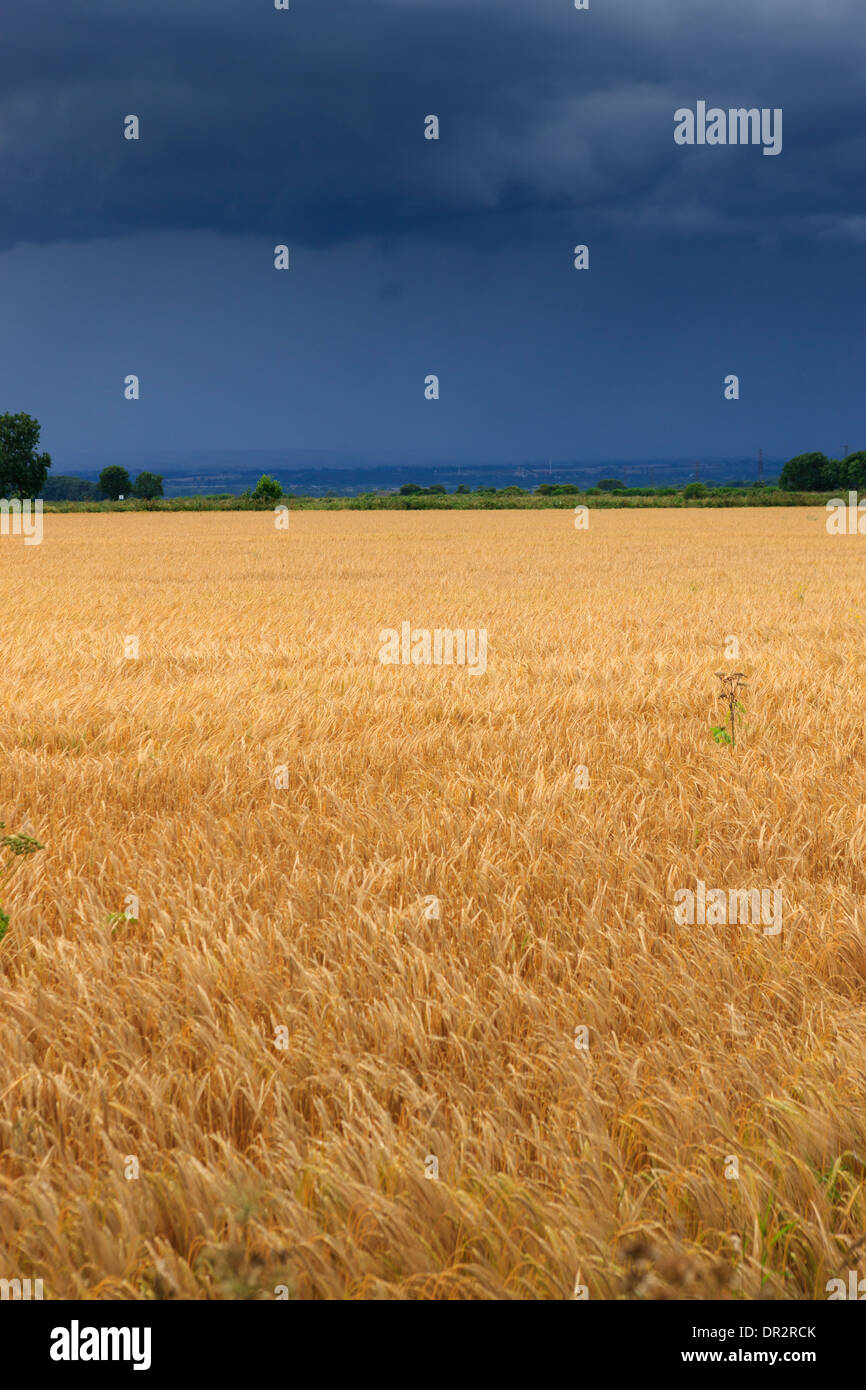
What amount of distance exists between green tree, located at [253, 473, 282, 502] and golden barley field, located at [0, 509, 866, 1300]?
9133 centimetres

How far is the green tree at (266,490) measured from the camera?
313 ft

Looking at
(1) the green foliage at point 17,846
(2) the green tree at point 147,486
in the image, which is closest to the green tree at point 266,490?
(2) the green tree at point 147,486

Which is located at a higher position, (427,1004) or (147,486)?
(147,486)

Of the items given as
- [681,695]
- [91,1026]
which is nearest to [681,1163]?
[91,1026]

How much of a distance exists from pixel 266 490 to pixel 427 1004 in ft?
319

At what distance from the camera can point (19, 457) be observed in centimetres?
10762

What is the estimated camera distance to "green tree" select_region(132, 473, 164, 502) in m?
161

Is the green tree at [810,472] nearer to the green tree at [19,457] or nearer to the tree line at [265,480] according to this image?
the tree line at [265,480]

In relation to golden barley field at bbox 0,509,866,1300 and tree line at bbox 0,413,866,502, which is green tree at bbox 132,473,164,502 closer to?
tree line at bbox 0,413,866,502

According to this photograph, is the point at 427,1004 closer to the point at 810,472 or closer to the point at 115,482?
the point at 810,472

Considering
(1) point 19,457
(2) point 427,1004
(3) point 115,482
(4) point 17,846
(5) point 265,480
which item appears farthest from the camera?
(3) point 115,482

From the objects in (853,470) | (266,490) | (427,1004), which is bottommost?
(427,1004)

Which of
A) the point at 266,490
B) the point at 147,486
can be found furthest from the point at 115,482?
the point at 266,490
